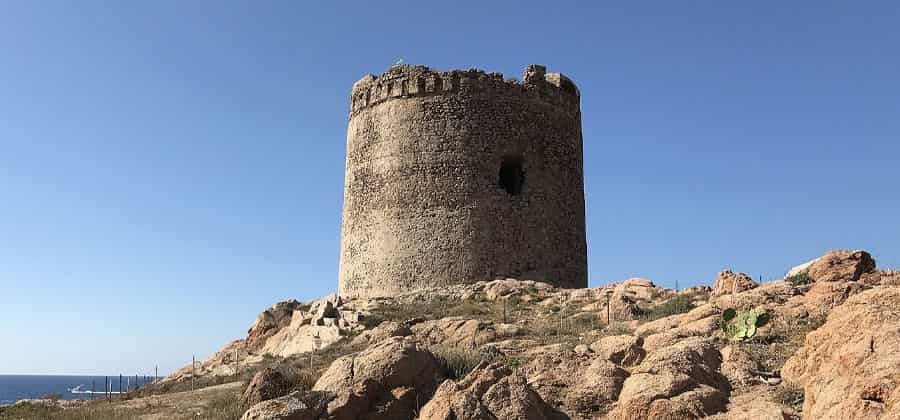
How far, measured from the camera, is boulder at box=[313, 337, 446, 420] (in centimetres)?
621

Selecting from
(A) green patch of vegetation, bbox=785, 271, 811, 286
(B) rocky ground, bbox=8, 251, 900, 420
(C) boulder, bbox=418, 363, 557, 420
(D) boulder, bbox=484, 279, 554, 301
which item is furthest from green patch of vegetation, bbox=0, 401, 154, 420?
(A) green patch of vegetation, bbox=785, 271, 811, 286

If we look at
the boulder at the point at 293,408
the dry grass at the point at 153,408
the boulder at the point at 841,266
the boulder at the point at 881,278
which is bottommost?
the dry grass at the point at 153,408

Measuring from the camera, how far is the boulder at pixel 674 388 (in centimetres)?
563

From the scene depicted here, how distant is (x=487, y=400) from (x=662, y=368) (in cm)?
142

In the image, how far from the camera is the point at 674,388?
19.0 feet

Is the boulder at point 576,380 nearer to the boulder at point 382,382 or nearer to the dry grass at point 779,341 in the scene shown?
the boulder at point 382,382

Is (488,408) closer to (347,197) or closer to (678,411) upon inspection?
(678,411)

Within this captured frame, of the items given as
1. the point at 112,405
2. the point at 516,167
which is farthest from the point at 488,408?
the point at 516,167

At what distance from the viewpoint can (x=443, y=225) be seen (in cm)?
1534

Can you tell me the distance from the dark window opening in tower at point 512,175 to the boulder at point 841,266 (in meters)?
6.99

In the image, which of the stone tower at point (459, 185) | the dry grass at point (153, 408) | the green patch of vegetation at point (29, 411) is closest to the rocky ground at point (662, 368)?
the dry grass at point (153, 408)

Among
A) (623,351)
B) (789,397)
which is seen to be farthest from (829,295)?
(789,397)

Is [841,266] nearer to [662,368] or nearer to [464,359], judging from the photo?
[662,368]

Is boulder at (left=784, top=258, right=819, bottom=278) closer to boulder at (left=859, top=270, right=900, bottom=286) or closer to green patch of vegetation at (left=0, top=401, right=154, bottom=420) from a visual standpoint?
boulder at (left=859, top=270, right=900, bottom=286)
